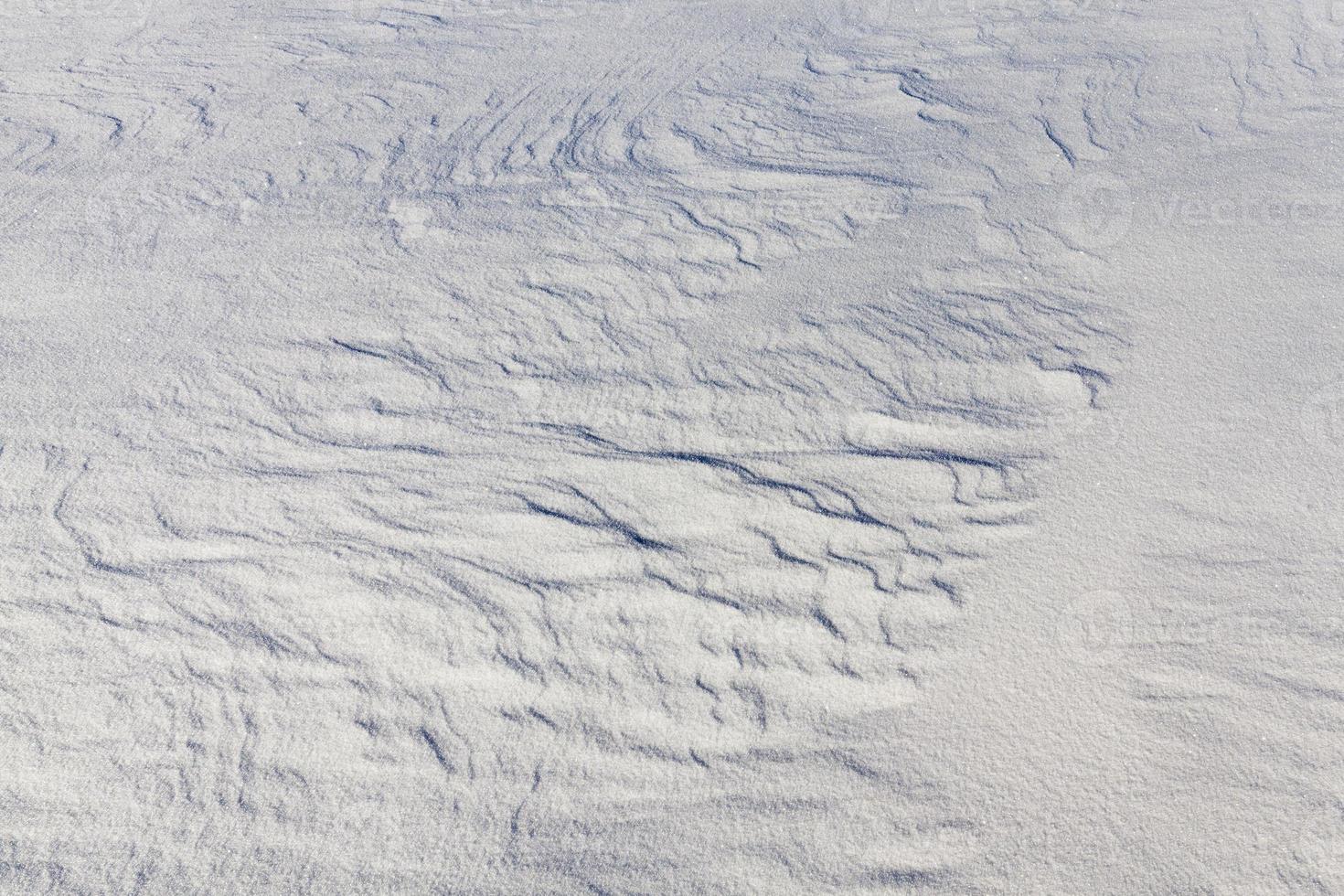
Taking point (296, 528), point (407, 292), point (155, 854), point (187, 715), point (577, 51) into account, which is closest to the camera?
point (155, 854)

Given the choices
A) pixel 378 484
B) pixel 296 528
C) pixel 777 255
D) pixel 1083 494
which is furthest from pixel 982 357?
pixel 296 528

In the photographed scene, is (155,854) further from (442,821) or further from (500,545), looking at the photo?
(500,545)

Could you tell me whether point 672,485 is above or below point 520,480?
above
